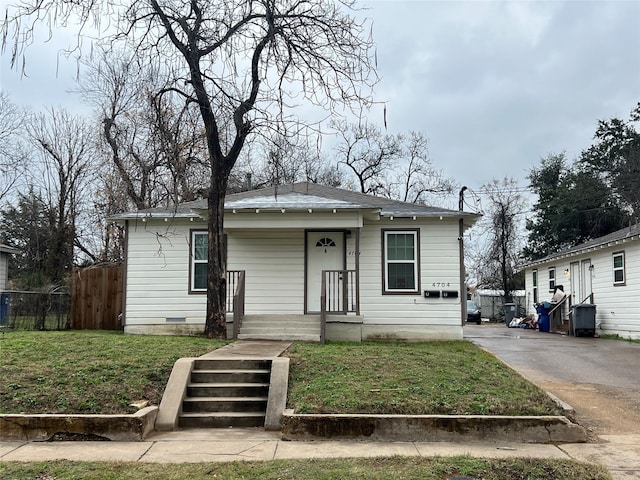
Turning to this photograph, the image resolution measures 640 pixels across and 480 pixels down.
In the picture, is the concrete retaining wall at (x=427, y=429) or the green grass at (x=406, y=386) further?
the green grass at (x=406, y=386)

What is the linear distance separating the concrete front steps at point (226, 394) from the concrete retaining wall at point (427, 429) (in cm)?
93

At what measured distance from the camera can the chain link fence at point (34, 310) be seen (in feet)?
48.1

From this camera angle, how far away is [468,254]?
132 feet

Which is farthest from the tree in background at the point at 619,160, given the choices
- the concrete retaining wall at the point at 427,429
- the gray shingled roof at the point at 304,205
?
the concrete retaining wall at the point at 427,429

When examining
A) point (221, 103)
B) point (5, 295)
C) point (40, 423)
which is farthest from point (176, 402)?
point (5, 295)

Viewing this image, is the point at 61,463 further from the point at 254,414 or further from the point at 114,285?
the point at 114,285

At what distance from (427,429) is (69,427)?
3.78 m

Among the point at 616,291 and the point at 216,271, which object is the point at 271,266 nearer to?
the point at 216,271

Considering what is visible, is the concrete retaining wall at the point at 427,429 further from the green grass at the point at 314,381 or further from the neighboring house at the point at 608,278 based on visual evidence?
the neighboring house at the point at 608,278

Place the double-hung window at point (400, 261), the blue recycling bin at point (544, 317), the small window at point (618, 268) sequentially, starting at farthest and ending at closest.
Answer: the blue recycling bin at point (544, 317), the small window at point (618, 268), the double-hung window at point (400, 261)

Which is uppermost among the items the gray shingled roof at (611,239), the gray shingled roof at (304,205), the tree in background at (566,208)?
the tree in background at (566,208)

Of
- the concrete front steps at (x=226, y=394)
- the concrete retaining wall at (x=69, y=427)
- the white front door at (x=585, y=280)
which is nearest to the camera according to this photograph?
the concrete retaining wall at (x=69, y=427)

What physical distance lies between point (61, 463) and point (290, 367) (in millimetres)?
3294

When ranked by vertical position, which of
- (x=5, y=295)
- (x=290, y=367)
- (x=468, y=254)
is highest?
(x=468, y=254)
